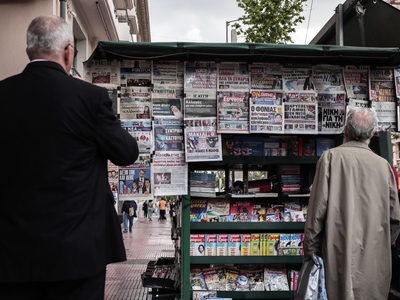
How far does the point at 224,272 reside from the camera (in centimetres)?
495

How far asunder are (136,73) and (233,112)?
38.2 inches

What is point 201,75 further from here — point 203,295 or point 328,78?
point 203,295

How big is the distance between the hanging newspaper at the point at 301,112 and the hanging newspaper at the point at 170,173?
1055mm

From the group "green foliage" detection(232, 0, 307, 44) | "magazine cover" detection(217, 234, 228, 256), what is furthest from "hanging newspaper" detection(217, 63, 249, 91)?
"green foliage" detection(232, 0, 307, 44)

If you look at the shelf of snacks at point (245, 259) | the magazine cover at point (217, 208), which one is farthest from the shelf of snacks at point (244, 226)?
the shelf of snacks at point (245, 259)

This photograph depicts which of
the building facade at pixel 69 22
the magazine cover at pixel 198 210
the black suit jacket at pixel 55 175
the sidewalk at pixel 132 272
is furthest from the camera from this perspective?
the sidewalk at pixel 132 272

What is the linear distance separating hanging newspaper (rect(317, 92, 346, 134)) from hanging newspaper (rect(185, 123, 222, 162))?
1.04 m

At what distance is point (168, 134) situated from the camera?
468 centimetres

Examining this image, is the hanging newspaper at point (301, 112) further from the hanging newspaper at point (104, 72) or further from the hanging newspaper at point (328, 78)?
the hanging newspaper at point (104, 72)

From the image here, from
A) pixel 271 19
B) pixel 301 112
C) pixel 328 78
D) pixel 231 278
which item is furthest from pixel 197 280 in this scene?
pixel 271 19

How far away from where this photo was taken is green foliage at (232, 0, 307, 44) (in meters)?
13.0

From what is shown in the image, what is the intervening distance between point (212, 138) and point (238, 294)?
4.98 feet

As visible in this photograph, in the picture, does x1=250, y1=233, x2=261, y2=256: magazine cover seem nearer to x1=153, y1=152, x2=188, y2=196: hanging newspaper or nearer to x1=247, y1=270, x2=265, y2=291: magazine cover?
x1=247, y1=270, x2=265, y2=291: magazine cover

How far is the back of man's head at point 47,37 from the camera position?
2182 mm
